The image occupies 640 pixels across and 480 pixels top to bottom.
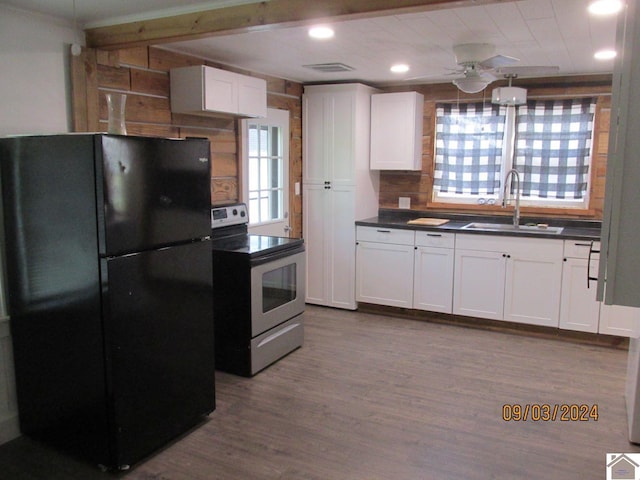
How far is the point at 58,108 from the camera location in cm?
290

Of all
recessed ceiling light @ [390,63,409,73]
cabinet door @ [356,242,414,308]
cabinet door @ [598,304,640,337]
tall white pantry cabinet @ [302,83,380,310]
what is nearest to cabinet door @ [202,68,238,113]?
recessed ceiling light @ [390,63,409,73]

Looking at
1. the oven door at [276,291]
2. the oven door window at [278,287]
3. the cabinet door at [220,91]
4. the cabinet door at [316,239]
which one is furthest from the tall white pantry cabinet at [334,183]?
the cabinet door at [220,91]

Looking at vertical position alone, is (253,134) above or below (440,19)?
below

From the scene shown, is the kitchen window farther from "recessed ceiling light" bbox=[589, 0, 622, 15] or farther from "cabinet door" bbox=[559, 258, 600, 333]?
"recessed ceiling light" bbox=[589, 0, 622, 15]

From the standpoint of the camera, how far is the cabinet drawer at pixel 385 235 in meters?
4.81

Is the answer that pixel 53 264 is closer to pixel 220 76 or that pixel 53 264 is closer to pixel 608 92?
pixel 220 76

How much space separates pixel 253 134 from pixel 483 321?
2598 mm

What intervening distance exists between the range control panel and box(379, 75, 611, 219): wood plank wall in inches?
70.0

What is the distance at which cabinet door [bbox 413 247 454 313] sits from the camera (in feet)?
15.3

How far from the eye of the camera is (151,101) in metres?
3.50

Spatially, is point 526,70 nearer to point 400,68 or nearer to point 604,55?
point 604,55

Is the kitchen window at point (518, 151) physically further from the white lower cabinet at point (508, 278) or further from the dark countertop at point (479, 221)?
the white lower cabinet at point (508, 278)

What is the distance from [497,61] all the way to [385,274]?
2371mm

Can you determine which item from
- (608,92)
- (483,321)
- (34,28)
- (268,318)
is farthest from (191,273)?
(608,92)
